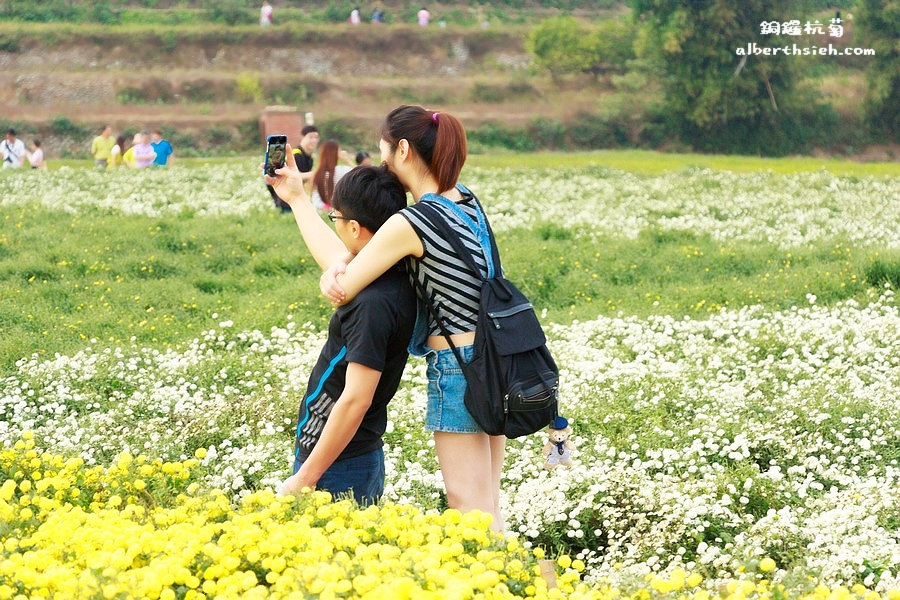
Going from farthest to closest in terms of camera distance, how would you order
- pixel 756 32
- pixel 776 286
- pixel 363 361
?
pixel 756 32 < pixel 776 286 < pixel 363 361

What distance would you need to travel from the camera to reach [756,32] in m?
49.1

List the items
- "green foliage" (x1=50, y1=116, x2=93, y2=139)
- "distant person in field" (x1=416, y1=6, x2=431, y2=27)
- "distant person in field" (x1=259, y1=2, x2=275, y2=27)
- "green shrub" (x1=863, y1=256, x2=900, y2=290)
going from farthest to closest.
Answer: "distant person in field" (x1=416, y1=6, x2=431, y2=27), "distant person in field" (x1=259, y1=2, x2=275, y2=27), "green foliage" (x1=50, y1=116, x2=93, y2=139), "green shrub" (x1=863, y1=256, x2=900, y2=290)

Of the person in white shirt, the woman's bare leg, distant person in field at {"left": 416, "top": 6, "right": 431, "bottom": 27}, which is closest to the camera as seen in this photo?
the woman's bare leg

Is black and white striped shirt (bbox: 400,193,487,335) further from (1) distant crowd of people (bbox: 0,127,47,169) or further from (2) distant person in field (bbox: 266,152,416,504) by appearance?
(1) distant crowd of people (bbox: 0,127,47,169)

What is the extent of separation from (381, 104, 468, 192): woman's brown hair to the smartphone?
1.92 feet

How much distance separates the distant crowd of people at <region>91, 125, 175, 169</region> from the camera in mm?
26141

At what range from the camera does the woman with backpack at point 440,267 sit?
4.17m

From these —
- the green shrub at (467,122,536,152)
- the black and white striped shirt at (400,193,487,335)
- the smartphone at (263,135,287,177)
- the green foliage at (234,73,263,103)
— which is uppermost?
the smartphone at (263,135,287,177)

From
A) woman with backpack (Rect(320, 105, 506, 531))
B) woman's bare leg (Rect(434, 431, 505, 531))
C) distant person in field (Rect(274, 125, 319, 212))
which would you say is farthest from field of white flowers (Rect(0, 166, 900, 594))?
distant person in field (Rect(274, 125, 319, 212))

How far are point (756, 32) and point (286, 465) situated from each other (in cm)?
4712

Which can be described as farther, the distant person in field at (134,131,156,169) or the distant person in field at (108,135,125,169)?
the distant person in field at (108,135,125,169)

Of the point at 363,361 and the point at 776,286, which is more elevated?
the point at 363,361

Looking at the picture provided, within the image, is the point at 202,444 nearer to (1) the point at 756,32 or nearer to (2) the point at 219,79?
(1) the point at 756,32

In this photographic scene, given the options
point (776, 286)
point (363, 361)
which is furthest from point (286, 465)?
point (776, 286)
